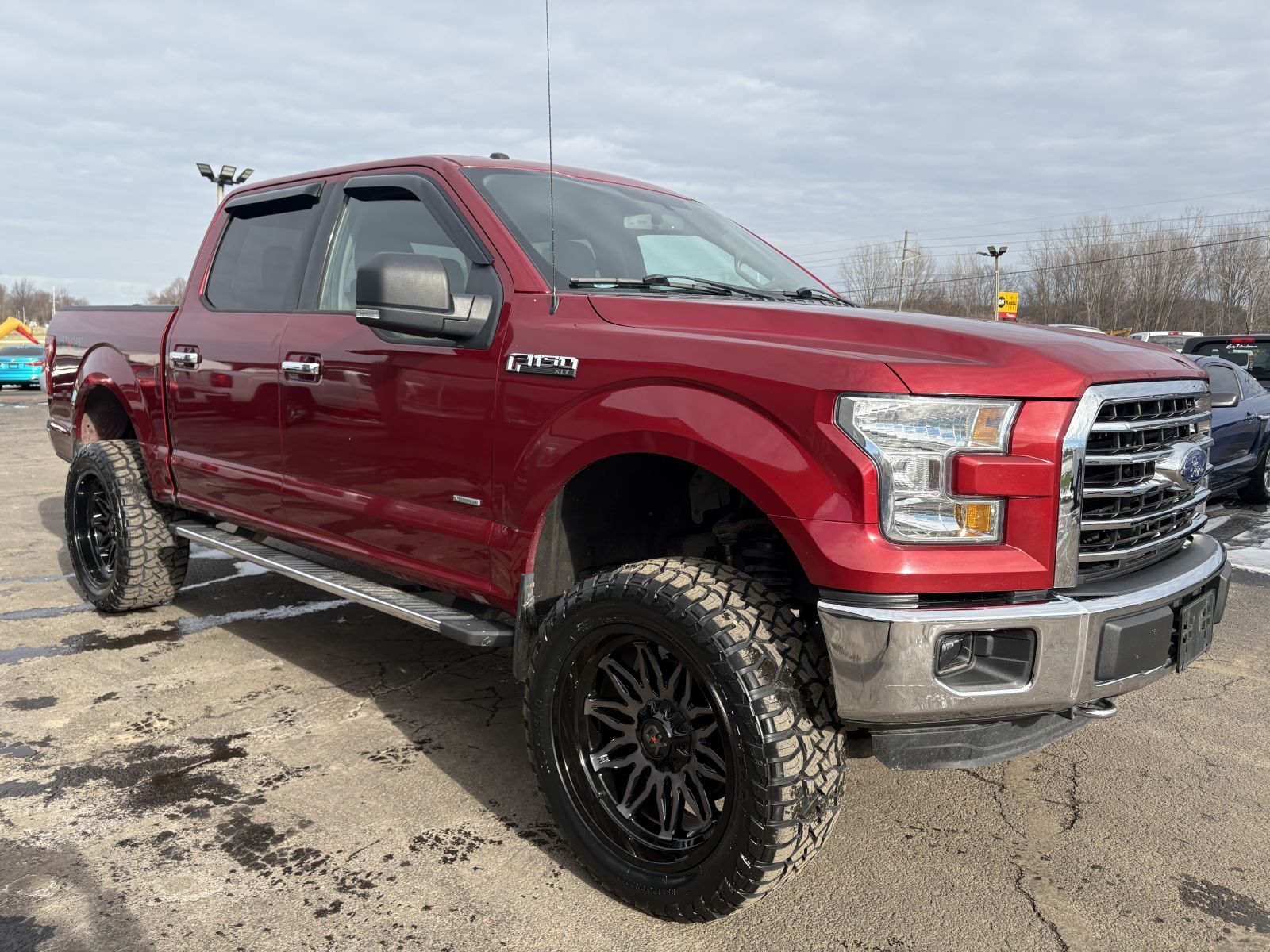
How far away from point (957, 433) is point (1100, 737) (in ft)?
7.21

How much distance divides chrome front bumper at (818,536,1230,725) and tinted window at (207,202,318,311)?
282cm

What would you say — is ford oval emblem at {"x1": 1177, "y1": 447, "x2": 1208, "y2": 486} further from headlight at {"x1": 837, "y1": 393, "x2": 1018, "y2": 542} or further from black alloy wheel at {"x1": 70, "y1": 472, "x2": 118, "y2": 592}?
black alloy wheel at {"x1": 70, "y1": 472, "x2": 118, "y2": 592}

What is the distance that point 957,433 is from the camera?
7.22ft

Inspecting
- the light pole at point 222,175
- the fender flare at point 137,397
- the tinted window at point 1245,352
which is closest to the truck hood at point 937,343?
the fender flare at point 137,397

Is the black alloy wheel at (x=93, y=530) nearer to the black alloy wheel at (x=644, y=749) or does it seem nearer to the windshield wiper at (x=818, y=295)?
the black alloy wheel at (x=644, y=749)

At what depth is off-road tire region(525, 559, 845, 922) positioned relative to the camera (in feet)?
7.41

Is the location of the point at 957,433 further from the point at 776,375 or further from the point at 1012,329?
the point at 1012,329

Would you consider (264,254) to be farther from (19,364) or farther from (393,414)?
(19,364)

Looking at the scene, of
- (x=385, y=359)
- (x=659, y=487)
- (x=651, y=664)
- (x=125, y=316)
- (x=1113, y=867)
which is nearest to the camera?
(x=651, y=664)

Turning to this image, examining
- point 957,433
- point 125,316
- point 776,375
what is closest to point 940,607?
point 957,433

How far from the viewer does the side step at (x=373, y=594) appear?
3049 mm

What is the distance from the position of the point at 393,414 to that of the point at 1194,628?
249 cm

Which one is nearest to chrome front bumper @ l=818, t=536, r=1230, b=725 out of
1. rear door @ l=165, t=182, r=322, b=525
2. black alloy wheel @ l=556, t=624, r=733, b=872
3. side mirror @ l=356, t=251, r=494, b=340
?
black alloy wheel @ l=556, t=624, r=733, b=872

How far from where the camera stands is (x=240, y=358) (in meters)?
4.14
